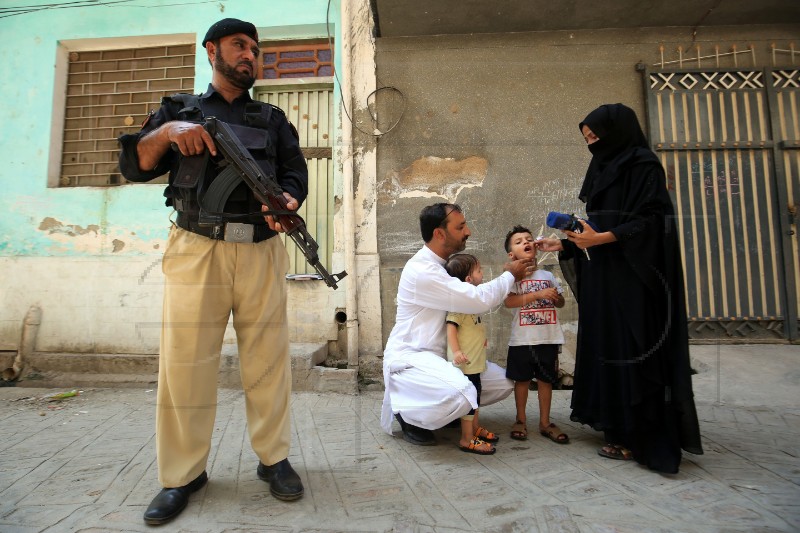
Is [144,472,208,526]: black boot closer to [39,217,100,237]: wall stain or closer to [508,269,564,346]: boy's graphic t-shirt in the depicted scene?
[508,269,564,346]: boy's graphic t-shirt

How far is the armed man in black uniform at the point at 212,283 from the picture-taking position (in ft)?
6.53

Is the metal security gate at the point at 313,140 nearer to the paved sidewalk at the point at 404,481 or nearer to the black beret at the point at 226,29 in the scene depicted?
the paved sidewalk at the point at 404,481

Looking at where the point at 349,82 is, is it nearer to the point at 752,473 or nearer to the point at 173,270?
the point at 173,270

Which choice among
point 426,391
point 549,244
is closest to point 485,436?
point 426,391

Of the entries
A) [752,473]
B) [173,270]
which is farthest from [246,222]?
[752,473]

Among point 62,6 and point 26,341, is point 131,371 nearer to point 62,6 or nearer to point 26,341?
point 26,341

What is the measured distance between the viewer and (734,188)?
4730 mm

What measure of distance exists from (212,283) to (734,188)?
198 inches

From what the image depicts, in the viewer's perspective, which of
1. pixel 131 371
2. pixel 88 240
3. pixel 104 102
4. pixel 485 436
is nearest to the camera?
pixel 485 436

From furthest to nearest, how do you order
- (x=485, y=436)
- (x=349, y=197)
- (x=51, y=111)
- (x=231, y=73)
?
(x=51, y=111) < (x=349, y=197) < (x=485, y=436) < (x=231, y=73)

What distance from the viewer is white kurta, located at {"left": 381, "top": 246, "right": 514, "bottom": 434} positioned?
2.59 metres

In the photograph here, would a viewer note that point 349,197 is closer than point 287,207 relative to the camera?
No

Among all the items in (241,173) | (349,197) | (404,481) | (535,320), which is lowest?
(404,481)

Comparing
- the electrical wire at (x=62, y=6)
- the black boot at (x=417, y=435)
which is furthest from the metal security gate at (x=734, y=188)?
the electrical wire at (x=62, y=6)
